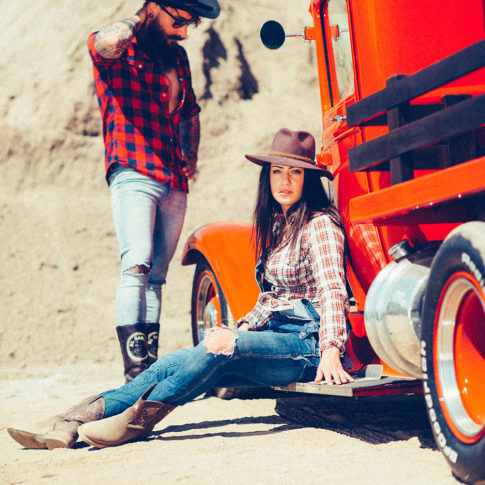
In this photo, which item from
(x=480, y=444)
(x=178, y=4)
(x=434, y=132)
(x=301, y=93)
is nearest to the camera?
(x=480, y=444)

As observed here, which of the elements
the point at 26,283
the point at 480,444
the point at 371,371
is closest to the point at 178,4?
the point at 371,371

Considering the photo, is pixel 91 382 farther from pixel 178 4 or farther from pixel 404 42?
pixel 404 42

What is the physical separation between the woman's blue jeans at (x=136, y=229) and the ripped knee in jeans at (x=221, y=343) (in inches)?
36.1

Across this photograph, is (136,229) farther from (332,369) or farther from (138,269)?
(332,369)

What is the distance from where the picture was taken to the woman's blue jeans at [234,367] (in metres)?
3.31

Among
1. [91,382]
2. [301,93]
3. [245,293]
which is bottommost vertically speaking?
[91,382]

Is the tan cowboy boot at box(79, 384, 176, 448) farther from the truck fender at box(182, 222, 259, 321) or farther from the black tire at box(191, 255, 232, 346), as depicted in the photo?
the black tire at box(191, 255, 232, 346)

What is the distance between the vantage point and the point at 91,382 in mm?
6145

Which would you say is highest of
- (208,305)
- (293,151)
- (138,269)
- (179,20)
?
(179,20)

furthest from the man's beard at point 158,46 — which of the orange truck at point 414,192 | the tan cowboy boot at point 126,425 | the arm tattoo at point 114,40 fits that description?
the tan cowboy boot at point 126,425

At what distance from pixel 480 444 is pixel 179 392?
5.12 feet

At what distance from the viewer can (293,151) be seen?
12.2ft

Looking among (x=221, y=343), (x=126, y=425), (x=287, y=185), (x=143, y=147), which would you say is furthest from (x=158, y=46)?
(x=126, y=425)

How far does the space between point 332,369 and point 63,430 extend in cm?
126
